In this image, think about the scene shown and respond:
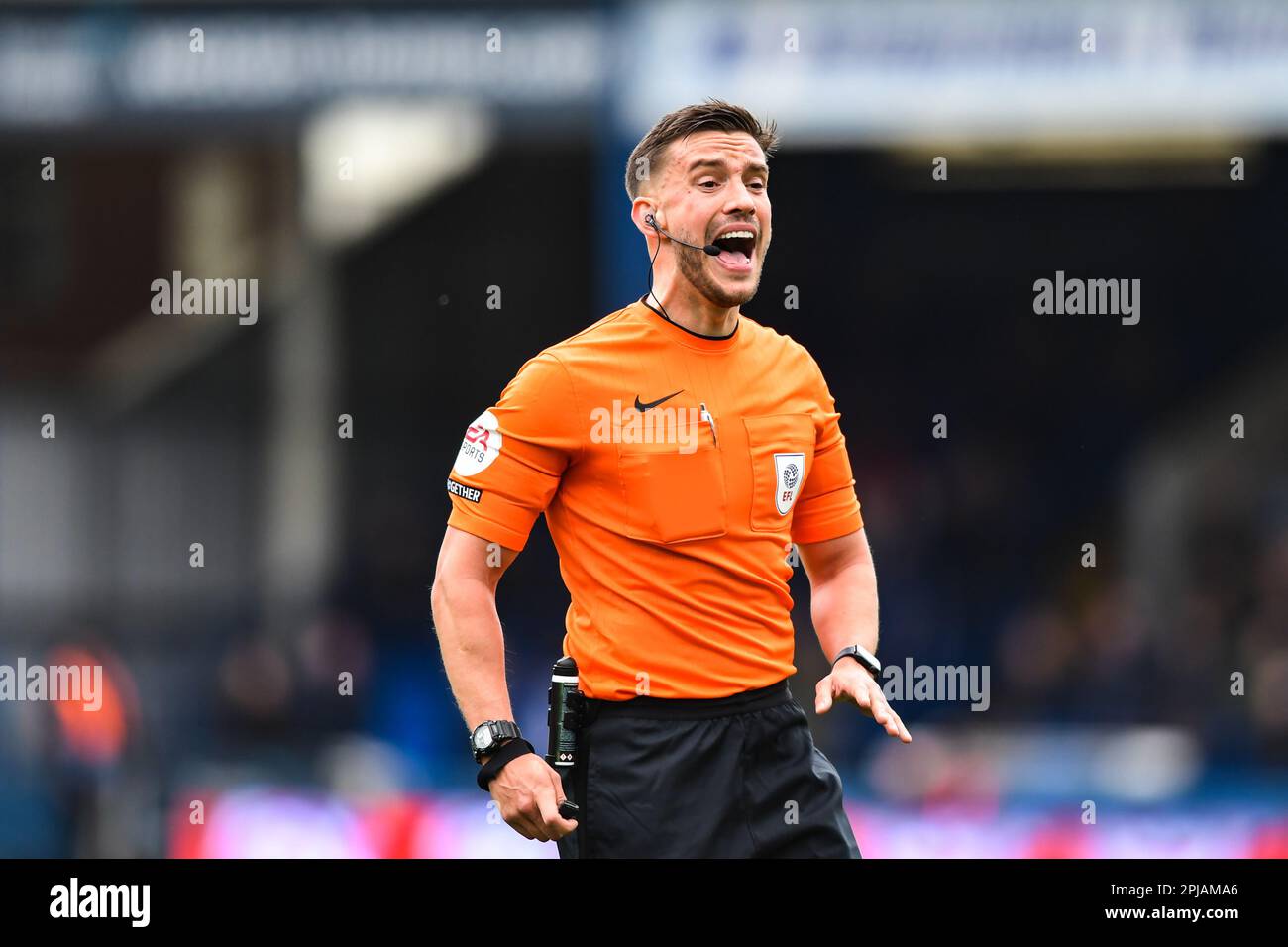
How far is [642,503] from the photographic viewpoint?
162 inches

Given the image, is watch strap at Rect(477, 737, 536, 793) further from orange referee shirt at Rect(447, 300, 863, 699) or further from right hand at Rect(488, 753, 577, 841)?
orange referee shirt at Rect(447, 300, 863, 699)

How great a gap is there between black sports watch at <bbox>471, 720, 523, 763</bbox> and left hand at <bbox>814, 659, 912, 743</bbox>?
2.19 ft

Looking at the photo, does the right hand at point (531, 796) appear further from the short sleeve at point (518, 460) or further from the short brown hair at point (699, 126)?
the short brown hair at point (699, 126)

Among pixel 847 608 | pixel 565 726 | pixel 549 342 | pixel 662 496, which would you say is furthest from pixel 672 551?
pixel 549 342

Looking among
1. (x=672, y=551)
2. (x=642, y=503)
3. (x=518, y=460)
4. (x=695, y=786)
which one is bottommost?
(x=695, y=786)

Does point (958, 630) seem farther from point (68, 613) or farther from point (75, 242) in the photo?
point (75, 242)

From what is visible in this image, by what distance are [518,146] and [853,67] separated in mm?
6888

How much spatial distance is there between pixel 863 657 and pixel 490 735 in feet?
3.02

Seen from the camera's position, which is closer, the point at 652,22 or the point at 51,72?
the point at 652,22

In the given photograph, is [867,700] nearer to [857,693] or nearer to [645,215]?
[857,693]

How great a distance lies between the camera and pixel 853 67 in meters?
9.71

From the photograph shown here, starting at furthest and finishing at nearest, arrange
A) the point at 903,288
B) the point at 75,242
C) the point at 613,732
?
the point at 75,242 → the point at 903,288 → the point at 613,732

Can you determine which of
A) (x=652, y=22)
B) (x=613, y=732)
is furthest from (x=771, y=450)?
(x=652, y=22)
